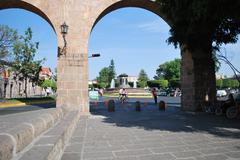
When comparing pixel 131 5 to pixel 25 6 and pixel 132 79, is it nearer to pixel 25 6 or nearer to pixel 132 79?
pixel 25 6

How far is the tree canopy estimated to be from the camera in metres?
8.62

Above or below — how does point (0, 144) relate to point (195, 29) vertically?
below

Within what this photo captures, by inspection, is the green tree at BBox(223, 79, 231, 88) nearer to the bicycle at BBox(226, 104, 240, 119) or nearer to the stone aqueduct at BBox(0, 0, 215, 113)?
the stone aqueduct at BBox(0, 0, 215, 113)

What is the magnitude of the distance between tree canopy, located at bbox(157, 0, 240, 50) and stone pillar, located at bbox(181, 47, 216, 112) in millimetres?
852

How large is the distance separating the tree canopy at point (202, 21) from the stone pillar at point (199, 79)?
0.85m

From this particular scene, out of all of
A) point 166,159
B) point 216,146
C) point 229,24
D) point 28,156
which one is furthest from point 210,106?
point 28,156

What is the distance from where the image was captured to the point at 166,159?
5.01 meters

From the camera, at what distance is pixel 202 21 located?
32.6 ft

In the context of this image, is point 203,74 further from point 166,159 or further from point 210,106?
point 166,159

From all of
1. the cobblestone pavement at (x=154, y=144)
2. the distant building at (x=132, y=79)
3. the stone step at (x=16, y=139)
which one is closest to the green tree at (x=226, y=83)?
the distant building at (x=132, y=79)

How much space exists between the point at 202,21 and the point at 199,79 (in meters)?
4.48

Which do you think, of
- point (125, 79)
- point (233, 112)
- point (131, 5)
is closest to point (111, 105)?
point (131, 5)

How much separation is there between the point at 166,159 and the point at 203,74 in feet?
31.5

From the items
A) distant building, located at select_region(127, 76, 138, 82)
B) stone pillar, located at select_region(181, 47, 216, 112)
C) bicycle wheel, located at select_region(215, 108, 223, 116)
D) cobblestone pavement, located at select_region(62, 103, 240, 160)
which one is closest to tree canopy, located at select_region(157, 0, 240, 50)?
stone pillar, located at select_region(181, 47, 216, 112)
